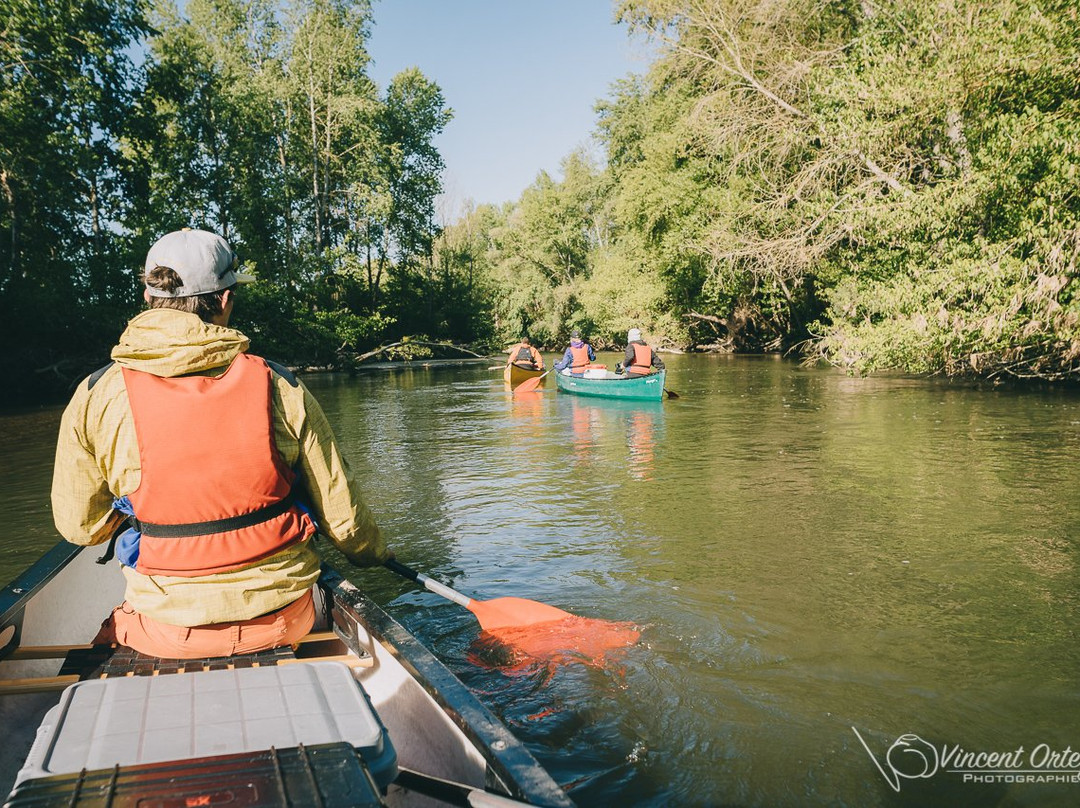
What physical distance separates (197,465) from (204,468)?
0.07 ft

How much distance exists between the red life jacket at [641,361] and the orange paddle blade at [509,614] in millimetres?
11122

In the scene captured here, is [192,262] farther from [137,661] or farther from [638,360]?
[638,360]

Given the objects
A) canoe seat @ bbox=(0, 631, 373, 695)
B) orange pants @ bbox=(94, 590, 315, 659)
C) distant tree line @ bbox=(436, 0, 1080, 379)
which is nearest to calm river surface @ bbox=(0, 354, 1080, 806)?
canoe seat @ bbox=(0, 631, 373, 695)

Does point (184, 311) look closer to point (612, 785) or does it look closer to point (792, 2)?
point (612, 785)

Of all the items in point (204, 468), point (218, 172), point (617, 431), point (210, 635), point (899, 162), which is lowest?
point (617, 431)

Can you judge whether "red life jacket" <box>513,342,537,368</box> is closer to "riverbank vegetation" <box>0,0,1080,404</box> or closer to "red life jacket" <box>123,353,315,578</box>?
"riverbank vegetation" <box>0,0,1080,404</box>

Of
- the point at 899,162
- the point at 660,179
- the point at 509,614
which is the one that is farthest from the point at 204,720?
the point at 660,179

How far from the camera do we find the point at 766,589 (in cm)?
462

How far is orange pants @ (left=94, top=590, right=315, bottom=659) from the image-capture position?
88.0 inches

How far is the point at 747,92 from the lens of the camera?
17.2 meters

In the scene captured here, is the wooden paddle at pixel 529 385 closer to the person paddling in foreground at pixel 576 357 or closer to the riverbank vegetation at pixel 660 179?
the person paddling in foreground at pixel 576 357

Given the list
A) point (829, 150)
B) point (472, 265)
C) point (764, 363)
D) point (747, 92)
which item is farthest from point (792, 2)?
point (472, 265)

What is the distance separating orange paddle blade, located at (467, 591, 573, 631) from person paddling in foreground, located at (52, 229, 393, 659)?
5.65 feet

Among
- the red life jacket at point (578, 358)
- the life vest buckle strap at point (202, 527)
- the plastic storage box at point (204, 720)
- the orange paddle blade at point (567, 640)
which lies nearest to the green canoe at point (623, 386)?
the red life jacket at point (578, 358)
